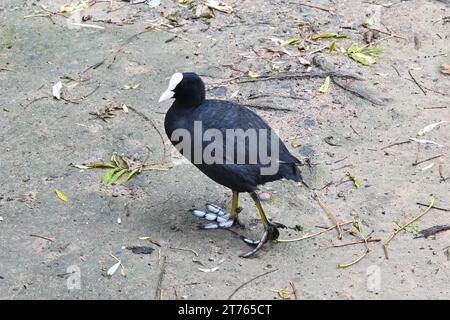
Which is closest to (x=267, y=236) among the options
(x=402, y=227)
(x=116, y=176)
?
(x=402, y=227)

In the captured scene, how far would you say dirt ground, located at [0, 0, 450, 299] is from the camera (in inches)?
183

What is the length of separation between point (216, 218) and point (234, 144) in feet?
2.33

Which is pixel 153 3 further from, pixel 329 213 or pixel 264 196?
pixel 329 213

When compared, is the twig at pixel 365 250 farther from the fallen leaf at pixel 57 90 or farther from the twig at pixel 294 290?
the fallen leaf at pixel 57 90

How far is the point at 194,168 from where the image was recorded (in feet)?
18.6

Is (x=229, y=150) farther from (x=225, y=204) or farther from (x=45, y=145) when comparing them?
(x=45, y=145)

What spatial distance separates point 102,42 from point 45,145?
5.63 feet

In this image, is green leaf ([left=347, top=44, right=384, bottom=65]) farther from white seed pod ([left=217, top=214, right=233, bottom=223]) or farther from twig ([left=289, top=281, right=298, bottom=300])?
twig ([left=289, top=281, right=298, bottom=300])

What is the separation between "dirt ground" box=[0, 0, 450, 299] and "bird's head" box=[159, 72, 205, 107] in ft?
2.68

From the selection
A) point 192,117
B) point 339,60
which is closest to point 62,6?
point 339,60

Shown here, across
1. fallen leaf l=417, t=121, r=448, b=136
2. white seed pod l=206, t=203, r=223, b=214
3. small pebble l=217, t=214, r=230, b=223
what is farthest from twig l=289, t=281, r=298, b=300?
fallen leaf l=417, t=121, r=448, b=136

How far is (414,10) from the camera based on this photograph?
7.72 metres

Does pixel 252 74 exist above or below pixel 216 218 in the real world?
above

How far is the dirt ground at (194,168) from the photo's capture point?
183 inches
